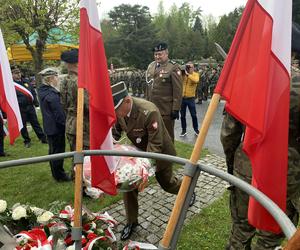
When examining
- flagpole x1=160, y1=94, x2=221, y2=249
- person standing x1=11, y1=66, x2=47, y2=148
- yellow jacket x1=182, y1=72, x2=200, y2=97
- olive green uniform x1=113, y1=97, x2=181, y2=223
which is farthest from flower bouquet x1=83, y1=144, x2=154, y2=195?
yellow jacket x1=182, y1=72, x2=200, y2=97

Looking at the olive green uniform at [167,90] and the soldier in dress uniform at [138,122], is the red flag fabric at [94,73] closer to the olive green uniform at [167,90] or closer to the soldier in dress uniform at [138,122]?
the soldier in dress uniform at [138,122]

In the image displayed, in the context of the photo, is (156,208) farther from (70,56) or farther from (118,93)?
(70,56)

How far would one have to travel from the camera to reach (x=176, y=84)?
6430 mm

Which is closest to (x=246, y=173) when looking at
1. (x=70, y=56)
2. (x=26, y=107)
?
(x=70, y=56)

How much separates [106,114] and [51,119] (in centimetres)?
350

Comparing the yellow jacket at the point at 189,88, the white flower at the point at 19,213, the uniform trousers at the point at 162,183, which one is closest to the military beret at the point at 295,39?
the uniform trousers at the point at 162,183

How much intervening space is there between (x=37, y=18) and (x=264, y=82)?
10.7 meters

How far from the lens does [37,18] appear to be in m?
11.0

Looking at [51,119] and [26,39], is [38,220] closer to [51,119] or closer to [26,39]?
[51,119]

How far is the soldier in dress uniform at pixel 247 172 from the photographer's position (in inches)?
93.0

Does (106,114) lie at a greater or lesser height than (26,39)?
lesser

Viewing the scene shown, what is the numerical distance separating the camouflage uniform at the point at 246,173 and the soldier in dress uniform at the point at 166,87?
3615 mm

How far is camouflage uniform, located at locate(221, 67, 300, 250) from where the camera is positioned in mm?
2363

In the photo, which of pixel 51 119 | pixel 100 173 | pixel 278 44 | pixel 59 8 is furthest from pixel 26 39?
pixel 278 44
